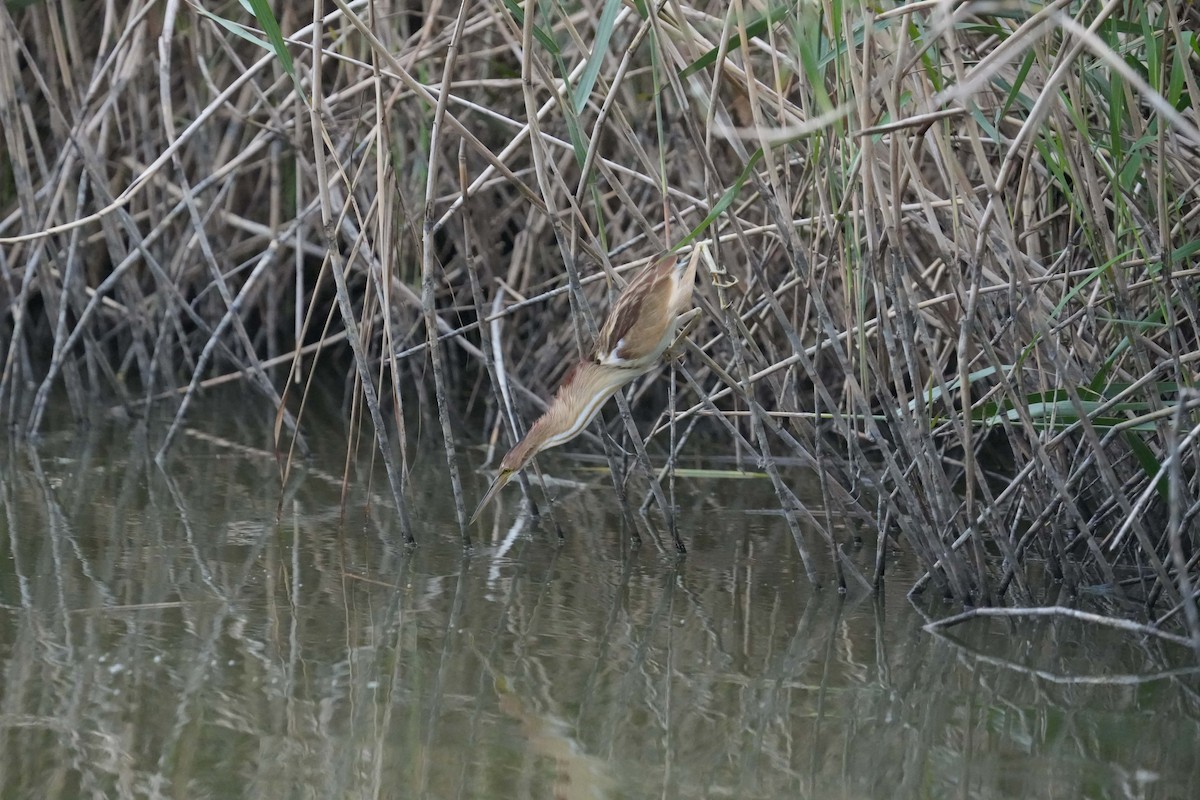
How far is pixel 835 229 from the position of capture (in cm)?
210

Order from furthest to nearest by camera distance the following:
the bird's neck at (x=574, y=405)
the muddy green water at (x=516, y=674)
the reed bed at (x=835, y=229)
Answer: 1. the bird's neck at (x=574, y=405)
2. the reed bed at (x=835, y=229)
3. the muddy green water at (x=516, y=674)

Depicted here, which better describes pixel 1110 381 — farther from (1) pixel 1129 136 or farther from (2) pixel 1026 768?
(2) pixel 1026 768

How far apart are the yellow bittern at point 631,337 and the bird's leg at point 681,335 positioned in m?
0.02

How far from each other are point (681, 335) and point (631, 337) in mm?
150

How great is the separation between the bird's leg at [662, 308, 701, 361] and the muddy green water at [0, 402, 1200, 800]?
0.41 m

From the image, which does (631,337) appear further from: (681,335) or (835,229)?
(835,229)

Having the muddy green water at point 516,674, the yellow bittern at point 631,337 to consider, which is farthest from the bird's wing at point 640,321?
the muddy green water at point 516,674

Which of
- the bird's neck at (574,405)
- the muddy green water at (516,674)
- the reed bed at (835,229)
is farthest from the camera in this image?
the bird's neck at (574,405)

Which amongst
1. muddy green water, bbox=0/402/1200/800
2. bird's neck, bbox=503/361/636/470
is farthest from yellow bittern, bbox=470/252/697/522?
muddy green water, bbox=0/402/1200/800

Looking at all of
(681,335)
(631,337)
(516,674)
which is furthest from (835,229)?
(516,674)

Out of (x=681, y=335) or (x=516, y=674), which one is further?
(x=681, y=335)

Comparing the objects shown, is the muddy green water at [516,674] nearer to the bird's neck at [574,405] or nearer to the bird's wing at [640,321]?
the bird's neck at [574,405]

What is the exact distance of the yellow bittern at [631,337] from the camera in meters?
1.93

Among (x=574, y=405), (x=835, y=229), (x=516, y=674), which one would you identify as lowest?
(x=516, y=674)
